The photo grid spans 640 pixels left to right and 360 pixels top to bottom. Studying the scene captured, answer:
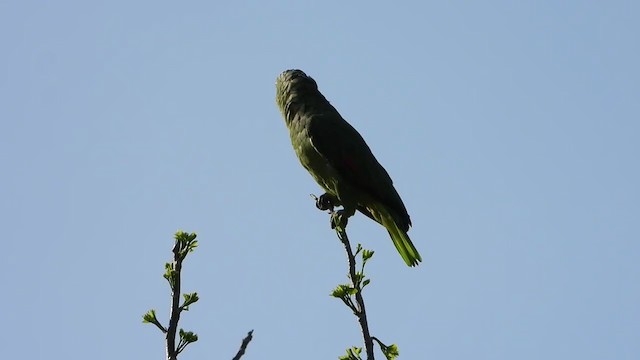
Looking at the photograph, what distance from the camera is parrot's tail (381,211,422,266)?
684 cm

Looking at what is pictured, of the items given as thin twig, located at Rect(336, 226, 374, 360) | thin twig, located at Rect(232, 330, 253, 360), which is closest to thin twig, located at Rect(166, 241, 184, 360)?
thin twig, located at Rect(232, 330, 253, 360)

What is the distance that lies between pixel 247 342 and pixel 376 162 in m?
4.58

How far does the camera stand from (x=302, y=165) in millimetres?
7871

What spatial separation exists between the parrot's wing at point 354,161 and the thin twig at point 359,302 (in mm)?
2443

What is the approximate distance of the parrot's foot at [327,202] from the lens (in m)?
7.70

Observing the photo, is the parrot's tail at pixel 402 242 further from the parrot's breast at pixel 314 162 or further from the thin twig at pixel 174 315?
the thin twig at pixel 174 315

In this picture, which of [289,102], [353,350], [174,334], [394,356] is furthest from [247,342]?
[289,102]

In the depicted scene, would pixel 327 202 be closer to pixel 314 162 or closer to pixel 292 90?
pixel 314 162

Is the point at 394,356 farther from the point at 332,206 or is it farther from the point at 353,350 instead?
the point at 332,206

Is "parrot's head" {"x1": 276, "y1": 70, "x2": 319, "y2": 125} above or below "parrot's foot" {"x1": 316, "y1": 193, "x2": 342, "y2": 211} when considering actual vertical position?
above

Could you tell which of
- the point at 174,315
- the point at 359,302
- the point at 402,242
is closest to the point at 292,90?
the point at 402,242

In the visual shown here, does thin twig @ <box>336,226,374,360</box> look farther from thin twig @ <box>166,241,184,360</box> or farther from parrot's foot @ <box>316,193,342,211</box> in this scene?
parrot's foot @ <box>316,193,342,211</box>

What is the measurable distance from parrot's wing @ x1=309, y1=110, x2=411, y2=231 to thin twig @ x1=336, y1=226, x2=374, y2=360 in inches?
96.2

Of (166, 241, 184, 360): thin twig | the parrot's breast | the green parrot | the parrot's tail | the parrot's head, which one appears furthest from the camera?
the parrot's head
